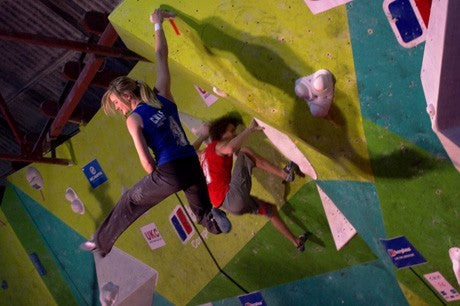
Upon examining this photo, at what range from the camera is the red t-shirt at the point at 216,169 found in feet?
13.3

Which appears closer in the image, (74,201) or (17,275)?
(74,201)

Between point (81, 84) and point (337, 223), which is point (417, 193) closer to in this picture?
point (337, 223)

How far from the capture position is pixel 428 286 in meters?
3.61

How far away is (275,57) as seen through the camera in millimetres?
3281

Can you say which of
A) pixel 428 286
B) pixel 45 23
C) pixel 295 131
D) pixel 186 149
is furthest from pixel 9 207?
pixel 428 286

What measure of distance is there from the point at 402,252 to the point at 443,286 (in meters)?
0.35

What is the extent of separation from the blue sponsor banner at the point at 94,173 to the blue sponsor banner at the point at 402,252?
286 cm

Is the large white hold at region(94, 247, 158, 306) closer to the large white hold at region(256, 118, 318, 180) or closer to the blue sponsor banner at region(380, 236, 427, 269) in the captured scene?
the large white hold at region(256, 118, 318, 180)

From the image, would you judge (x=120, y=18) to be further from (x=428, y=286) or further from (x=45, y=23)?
(x=428, y=286)

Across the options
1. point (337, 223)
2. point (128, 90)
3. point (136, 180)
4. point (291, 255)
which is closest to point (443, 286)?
point (337, 223)

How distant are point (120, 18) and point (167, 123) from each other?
0.97m

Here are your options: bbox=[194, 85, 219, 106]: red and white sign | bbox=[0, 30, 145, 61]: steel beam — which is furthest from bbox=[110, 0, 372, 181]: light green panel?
bbox=[194, 85, 219, 106]: red and white sign

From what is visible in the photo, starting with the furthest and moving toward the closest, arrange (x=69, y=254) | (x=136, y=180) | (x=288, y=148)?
(x=69, y=254) < (x=136, y=180) < (x=288, y=148)

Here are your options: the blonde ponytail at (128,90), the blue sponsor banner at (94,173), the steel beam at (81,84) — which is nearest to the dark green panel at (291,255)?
the blonde ponytail at (128,90)
